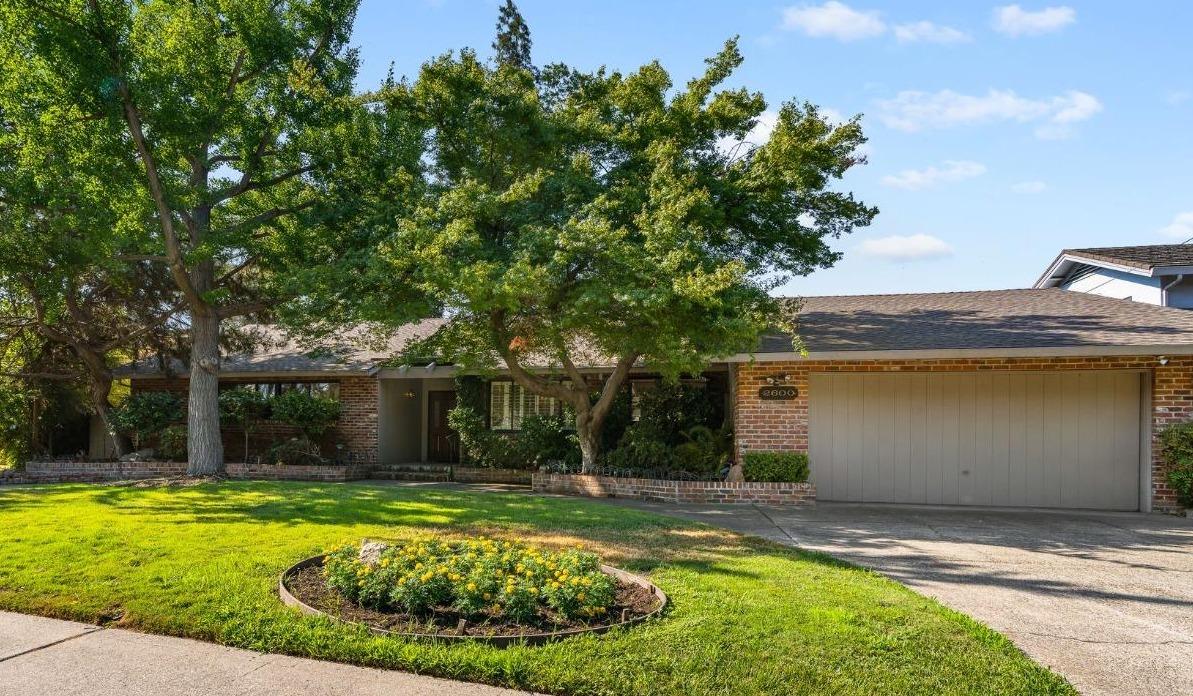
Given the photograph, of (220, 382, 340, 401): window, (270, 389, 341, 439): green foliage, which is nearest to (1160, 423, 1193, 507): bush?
(270, 389, 341, 439): green foliage

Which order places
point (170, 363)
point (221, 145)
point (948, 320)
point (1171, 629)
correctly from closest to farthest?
point (1171, 629) → point (948, 320) → point (221, 145) → point (170, 363)

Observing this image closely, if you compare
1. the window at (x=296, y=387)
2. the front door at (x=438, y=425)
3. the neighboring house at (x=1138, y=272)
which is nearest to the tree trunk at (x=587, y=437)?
the front door at (x=438, y=425)

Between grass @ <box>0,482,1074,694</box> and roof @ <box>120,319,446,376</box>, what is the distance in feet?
24.3

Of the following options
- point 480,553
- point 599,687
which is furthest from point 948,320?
point 599,687

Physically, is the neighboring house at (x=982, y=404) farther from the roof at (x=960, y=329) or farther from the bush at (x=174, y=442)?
the bush at (x=174, y=442)

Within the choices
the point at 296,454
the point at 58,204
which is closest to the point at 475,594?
the point at 58,204

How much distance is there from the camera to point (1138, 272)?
14211mm

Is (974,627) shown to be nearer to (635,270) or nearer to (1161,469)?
(635,270)

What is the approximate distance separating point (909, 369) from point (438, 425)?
11.5m

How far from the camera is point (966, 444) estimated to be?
12078 mm

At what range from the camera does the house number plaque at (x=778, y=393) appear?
12328 millimetres

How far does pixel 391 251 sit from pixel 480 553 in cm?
644

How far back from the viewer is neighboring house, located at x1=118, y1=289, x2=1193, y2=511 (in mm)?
11258

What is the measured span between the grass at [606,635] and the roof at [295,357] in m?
7.40
